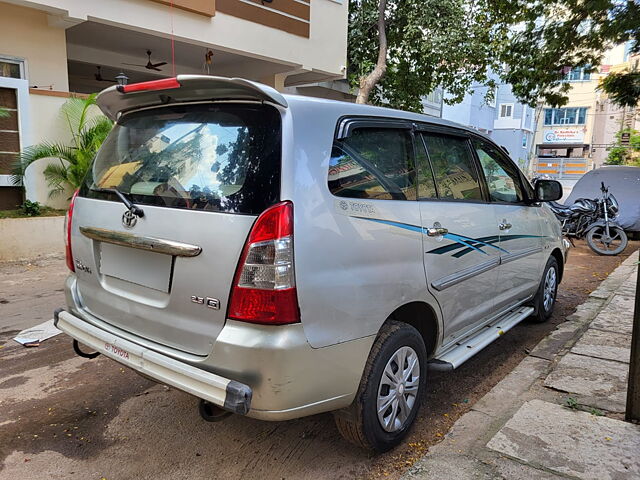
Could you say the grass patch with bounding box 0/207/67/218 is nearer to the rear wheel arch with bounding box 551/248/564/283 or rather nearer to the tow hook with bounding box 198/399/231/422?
the tow hook with bounding box 198/399/231/422

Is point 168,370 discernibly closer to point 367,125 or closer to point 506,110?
point 367,125

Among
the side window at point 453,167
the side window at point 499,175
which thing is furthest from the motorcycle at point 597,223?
the side window at point 453,167

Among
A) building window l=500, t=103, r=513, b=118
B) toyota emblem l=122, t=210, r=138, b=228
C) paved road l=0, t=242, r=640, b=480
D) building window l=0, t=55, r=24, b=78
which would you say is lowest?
paved road l=0, t=242, r=640, b=480

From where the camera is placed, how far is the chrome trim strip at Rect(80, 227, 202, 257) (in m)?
2.22

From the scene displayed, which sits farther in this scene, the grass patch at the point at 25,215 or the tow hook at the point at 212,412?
the grass patch at the point at 25,215

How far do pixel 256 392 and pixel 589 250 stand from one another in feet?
32.5

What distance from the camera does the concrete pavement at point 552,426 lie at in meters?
2.48

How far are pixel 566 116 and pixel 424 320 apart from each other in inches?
1898

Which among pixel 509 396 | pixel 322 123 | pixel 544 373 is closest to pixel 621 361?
pixel 544 373

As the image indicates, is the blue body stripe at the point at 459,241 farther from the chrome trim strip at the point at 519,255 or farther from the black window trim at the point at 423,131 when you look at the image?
the black window trim at the point at 423,131

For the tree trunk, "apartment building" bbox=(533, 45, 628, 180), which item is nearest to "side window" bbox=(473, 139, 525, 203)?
the tree trunk

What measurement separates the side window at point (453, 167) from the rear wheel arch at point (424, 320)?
0.73 meters

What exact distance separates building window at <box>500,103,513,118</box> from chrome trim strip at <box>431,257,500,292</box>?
39961mm

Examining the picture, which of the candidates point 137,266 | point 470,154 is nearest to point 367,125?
point 470,154
